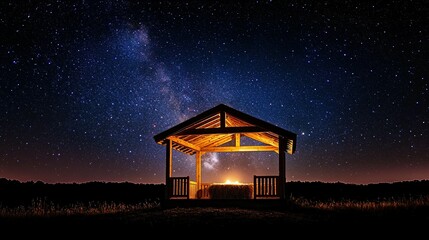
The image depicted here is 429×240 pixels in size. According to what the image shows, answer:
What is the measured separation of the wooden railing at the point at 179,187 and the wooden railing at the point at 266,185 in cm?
294

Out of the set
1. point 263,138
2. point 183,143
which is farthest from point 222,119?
point 263,138

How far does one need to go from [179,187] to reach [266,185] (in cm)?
364

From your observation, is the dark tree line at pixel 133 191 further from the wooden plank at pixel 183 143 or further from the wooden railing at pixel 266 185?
the wooden railing at pixel 266 185

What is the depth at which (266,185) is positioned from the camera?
17938 millimetres

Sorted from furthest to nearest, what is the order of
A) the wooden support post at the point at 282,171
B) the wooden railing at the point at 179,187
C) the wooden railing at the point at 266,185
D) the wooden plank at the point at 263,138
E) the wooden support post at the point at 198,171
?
1. the wooden support post at the point at 198,171
2. the wooden plank at the point at 263,138
3. the wooden railing at the point at 179,187
4. the wooden railing at the point at 266,185
5. the wooden support post at the point at 282,171

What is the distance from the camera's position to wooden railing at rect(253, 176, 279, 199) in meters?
17.8

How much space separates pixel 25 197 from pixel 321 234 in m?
30.9

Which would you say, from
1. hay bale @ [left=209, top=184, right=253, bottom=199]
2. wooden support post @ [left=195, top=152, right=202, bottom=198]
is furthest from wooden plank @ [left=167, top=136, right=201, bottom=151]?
hay bale @ [left=209, top=184, right=253, bottom=199]

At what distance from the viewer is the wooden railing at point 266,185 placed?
1784 centimetres

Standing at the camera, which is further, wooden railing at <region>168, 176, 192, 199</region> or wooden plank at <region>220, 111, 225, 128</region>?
wooden railing at <region>168, 176, 192, 199</region>

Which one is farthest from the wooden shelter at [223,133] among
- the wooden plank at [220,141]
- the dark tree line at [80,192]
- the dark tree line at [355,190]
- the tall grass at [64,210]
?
the dark tree line at [355,190]

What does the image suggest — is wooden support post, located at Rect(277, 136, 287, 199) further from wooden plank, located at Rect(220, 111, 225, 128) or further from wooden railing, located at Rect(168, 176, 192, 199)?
wooden railing, located at Rect(168, 176, 192, 199)

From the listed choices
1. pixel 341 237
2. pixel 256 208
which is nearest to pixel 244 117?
pixel 256 208

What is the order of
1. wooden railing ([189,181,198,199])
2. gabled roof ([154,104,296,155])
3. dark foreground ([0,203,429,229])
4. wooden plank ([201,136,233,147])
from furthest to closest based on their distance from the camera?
wooden plank ([201,136,233,147]) → wooden railing ([189,181,198,199]) → gabled roof ([154,104,296,155]) → dark foreground ([0,203,429,229])
